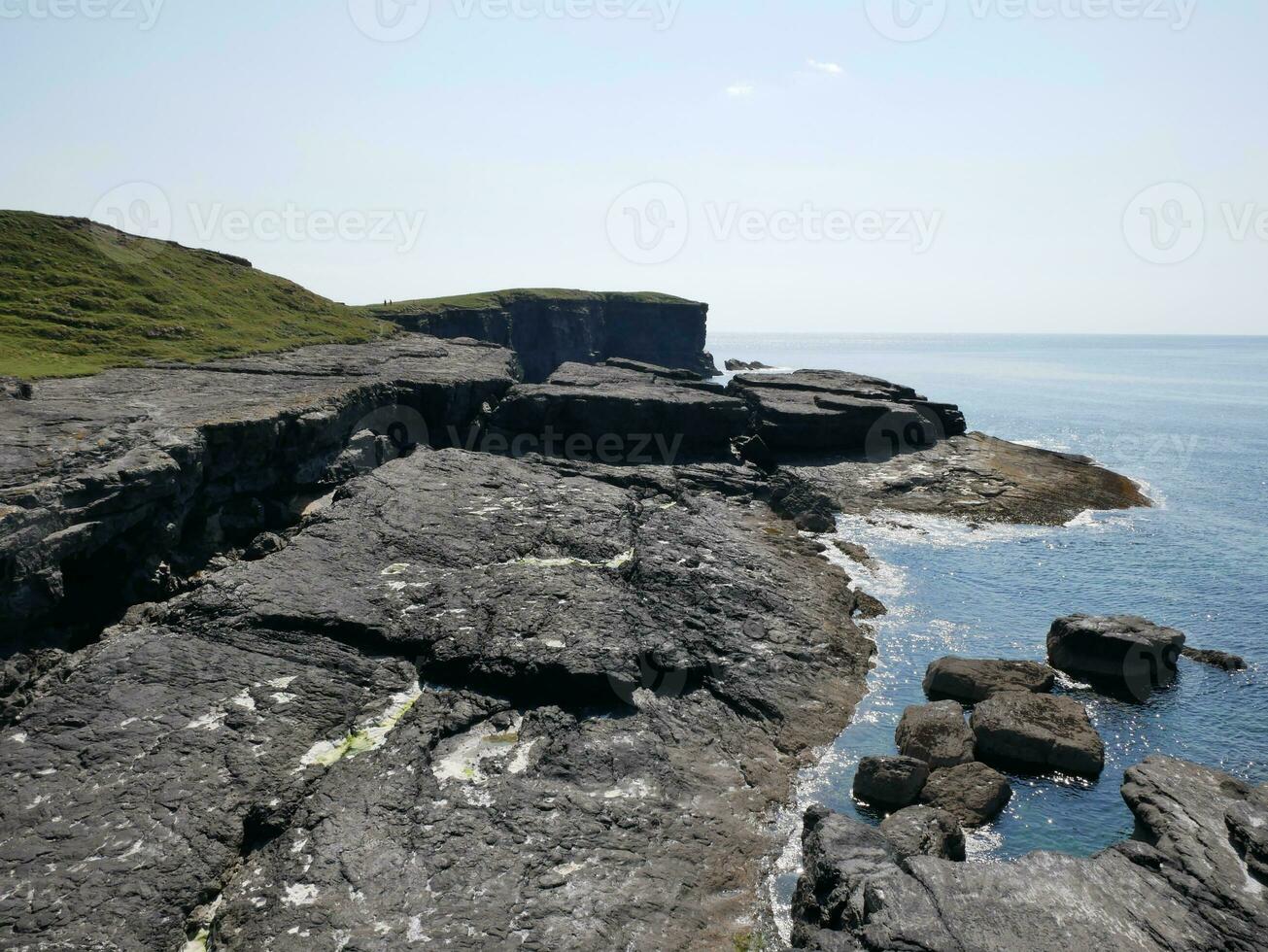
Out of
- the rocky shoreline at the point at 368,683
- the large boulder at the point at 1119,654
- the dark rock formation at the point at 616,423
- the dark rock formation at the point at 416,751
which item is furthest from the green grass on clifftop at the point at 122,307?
the large boulder at the point at 1119,654

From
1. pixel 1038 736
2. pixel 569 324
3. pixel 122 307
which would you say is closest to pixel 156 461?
pixel 1038 736

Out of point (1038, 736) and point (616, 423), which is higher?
point (616, 423)

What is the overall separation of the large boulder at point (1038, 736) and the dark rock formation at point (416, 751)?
378cm

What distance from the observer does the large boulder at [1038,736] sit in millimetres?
19203

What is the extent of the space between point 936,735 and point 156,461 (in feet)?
71.2

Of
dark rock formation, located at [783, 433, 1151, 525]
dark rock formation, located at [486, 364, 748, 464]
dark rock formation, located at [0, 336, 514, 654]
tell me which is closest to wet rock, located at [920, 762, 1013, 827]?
dark rock formation, located at [0, 336, 514, 654]

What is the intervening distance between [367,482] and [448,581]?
7234mm

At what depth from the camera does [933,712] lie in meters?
20.2

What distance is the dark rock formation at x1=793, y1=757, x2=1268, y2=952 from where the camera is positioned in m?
12.0

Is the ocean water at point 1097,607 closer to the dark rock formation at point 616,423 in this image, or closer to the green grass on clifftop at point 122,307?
the dark rock formation at point 616,423

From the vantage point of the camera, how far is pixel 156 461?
2064cm

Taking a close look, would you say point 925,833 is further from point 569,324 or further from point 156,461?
point 569,324

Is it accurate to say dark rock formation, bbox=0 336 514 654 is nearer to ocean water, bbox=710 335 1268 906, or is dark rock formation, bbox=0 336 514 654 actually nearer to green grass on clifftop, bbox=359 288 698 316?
ocean water, bbox=710 335 1268 906

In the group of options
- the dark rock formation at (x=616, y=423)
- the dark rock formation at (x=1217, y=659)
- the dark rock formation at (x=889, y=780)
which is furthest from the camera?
the dark rock formation at (x=616, y=423)
